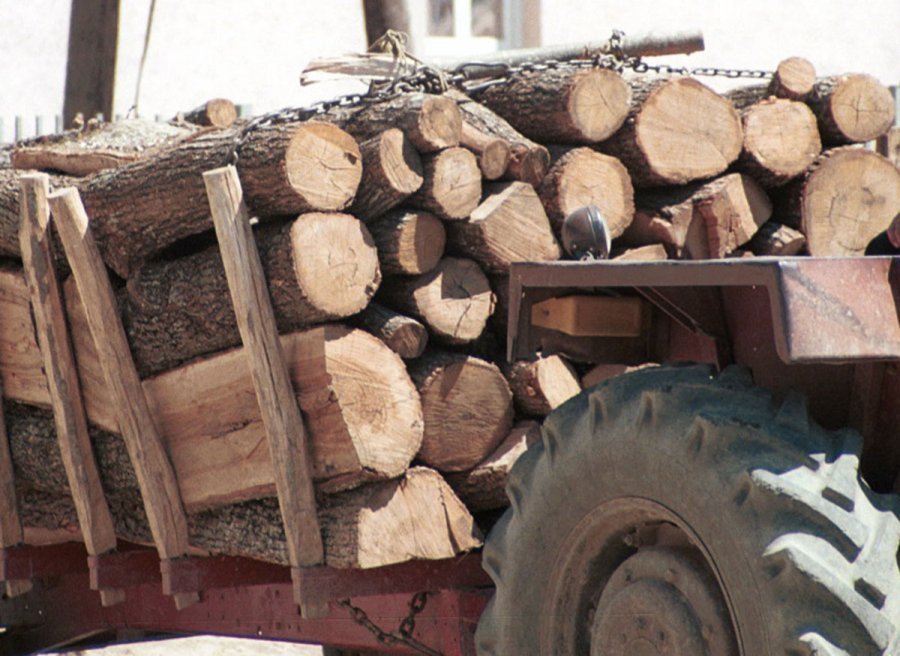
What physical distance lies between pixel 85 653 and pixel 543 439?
9.27 ft

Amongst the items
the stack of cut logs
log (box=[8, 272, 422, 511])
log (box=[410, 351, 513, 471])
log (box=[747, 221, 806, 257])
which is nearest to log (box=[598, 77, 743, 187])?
the stack of cut logs

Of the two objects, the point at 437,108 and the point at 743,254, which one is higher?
the point at 437,108

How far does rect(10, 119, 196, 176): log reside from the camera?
4.86 m

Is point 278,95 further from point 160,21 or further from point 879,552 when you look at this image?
point 879,552

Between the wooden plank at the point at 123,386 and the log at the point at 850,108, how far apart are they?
2.31 m

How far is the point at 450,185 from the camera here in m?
3.94

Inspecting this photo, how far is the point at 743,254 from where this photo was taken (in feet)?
14.6

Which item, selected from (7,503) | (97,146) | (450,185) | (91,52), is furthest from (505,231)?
(91,52)

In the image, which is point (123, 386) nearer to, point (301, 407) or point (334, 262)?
point (301, 407)

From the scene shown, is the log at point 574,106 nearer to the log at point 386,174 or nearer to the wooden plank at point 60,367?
the log at point 386,174

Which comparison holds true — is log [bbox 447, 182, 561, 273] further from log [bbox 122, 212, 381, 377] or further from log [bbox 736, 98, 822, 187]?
log [bbox 736, 98, 822, 187]

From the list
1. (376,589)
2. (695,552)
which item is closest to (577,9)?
(376,589)

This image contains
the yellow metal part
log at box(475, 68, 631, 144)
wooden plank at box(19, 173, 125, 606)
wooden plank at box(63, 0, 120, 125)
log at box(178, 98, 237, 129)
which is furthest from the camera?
wooden plank at box(63, 0, 120, 125)

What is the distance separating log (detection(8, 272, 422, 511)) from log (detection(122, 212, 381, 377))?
0.19 ft
